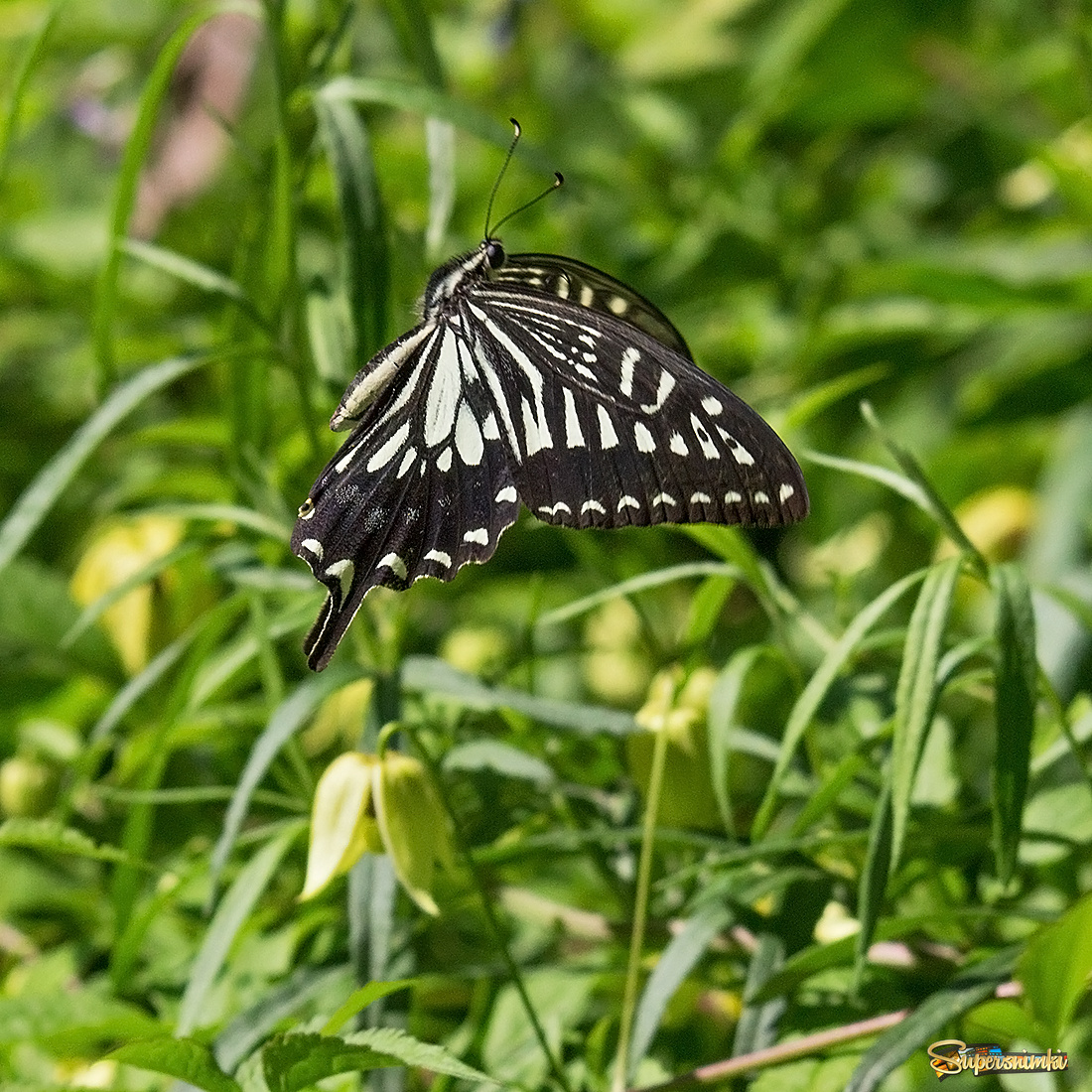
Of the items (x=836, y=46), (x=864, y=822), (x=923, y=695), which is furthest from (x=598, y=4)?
(x=923, y=695)

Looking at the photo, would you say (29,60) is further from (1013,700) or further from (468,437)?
(1013,700)

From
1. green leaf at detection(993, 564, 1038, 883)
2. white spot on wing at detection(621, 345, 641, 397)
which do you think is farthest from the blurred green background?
white spot on wing at detection(621, 345, 641, 397)

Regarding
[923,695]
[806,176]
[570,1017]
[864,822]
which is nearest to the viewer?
[923,695]

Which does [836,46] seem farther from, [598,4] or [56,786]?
[56,786]

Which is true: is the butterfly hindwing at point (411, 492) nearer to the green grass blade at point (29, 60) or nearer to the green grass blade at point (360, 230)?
the green grass blade at point (360, 230)

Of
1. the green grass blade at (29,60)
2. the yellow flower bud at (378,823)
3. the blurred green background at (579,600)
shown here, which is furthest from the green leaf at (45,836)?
the green grass blade at (29,60)

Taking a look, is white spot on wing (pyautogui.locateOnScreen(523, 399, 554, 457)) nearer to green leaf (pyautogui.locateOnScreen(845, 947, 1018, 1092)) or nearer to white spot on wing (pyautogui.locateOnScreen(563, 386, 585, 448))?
white spot on wing (pyautogui.locateOnScreen(563, 386, 585, 448))

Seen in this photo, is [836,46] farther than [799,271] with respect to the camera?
Yes
